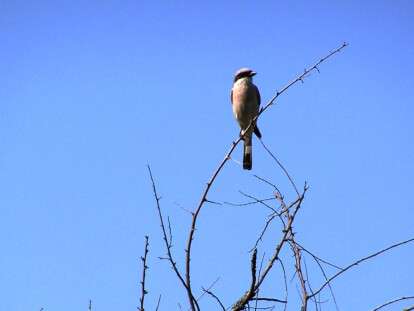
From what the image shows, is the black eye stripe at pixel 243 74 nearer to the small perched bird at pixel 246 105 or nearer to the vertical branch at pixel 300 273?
the small perched bird at pixel 246 105

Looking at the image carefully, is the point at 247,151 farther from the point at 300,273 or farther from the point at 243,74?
the point at 300,273

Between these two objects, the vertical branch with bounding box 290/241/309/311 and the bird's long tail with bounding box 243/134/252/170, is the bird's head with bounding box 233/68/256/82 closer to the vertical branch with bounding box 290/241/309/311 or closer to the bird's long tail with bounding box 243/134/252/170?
the bird's long tail with bounding box 243/134/252/170

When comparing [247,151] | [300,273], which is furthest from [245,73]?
[300,273]

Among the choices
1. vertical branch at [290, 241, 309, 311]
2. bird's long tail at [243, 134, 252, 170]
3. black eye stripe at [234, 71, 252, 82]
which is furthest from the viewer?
black eye stripe at [234, 71, 252, 82]

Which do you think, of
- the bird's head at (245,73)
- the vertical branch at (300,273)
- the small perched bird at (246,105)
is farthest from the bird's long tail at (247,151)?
the vertical branch at (300,273)

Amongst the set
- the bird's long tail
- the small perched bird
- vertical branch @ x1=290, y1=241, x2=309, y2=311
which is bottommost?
vertical branch @ x1=290, y1=241, x2=309, y2=311

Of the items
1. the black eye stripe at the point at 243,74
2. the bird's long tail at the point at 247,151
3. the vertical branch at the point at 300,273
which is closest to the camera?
the vertical branch at the point at 300,273

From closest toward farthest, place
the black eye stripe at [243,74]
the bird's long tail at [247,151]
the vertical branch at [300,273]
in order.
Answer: the vertical branch at [300,273] → the bird's long tail at [247,151] → the black eye stripe at [243,74]

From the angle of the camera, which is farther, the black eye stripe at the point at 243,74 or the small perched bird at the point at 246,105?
the black eye stripe at the point at 243,74

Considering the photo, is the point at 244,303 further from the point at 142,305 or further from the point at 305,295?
the point at 142,305

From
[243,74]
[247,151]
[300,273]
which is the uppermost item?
[243,74]

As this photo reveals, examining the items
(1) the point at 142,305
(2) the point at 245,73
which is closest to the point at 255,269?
(1) the point at 142,305

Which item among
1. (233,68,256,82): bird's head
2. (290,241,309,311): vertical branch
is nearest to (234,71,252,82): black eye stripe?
(233,68,256,82): bird's head

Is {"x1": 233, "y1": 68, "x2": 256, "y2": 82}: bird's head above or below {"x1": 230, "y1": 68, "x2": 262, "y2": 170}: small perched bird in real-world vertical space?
above
